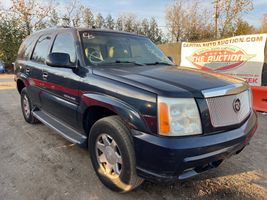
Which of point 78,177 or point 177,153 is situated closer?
point 177,153

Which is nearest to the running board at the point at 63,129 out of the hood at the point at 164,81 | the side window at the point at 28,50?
the hood at the point at 164,81

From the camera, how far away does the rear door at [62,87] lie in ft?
10.4

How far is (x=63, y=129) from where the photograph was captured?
3518 mm

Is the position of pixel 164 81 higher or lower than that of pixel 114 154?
higher

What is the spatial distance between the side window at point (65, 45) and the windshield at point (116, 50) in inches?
7.4

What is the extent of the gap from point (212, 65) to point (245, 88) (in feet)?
20.9

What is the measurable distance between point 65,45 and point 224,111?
2.45 metres

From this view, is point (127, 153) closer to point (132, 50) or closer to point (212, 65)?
point (132, 50)

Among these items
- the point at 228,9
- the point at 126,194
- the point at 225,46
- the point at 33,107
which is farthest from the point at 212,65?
the point at 228,9

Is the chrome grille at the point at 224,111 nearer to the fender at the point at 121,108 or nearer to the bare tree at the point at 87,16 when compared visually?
the fender at the point at 121,108

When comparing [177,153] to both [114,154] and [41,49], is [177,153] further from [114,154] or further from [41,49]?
[41,49]

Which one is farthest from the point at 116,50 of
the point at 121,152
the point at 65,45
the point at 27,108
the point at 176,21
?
the point at 176,21

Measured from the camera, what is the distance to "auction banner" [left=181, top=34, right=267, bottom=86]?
730cm

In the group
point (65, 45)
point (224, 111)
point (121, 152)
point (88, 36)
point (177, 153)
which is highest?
point (88, 36)
